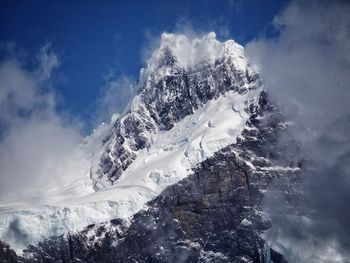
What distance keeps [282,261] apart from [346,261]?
59.2 feet

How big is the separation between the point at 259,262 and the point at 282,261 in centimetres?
641

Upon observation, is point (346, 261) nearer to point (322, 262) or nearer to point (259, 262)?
point (322, 262)

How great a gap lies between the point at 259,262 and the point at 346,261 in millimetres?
24402

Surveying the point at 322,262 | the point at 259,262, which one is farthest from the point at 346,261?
the point at 259,262

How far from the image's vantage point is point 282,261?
654 feet

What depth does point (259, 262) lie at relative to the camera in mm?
199875

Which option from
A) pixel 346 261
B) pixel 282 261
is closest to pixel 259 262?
pixel 282 261

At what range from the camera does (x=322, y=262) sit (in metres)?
200

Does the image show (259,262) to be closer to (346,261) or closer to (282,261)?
(282,261)

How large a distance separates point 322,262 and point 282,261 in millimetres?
11364
